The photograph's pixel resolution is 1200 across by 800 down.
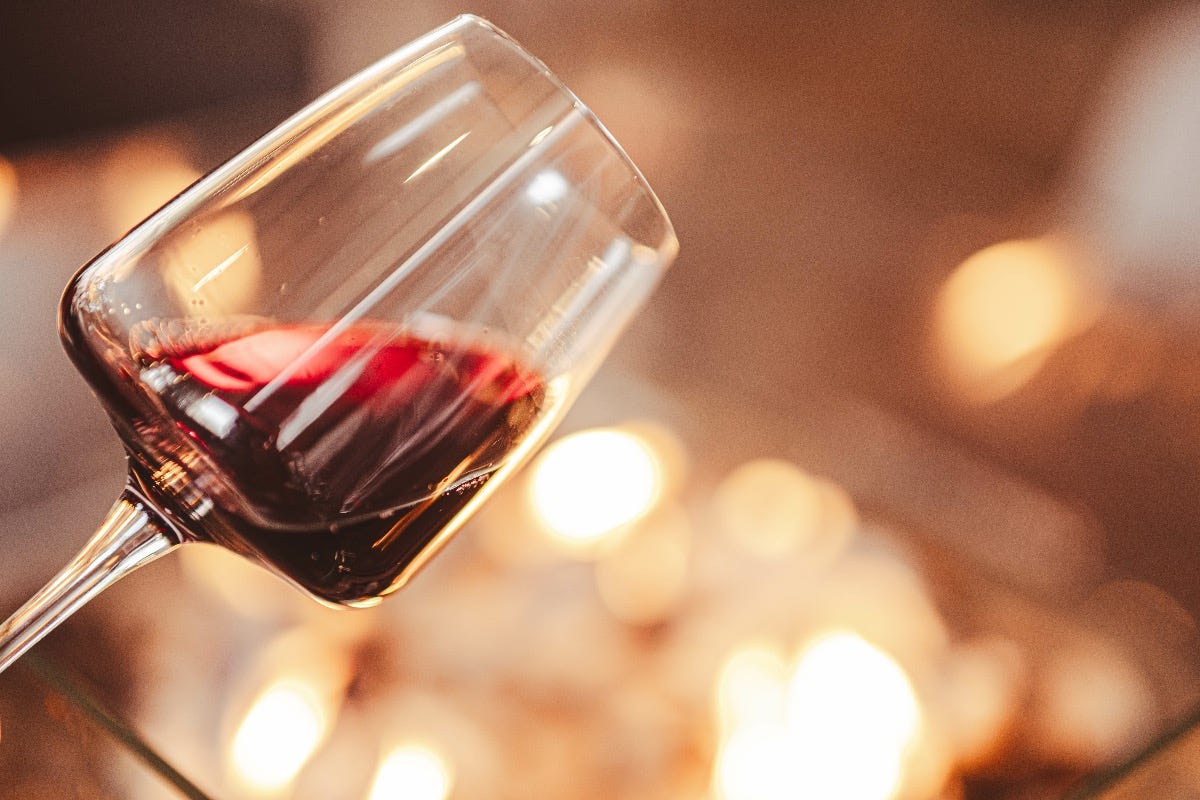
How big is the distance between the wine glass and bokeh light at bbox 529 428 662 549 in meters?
0.29

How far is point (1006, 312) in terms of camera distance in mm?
930

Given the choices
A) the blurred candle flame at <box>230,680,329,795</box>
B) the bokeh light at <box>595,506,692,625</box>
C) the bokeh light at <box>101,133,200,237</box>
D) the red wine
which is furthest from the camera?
the bokeh light at <box>101,133,200,237</box>

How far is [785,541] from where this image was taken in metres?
0.68

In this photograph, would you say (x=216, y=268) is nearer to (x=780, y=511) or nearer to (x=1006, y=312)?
(x=780, y=511)

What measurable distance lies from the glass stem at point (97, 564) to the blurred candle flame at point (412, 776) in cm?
17

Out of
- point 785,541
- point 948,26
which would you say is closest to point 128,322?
point 785,541

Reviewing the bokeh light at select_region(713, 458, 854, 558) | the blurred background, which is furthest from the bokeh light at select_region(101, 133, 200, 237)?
the bokeh light at select_region(713, 458, 854, 558)

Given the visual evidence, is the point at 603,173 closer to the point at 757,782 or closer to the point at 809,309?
the point at 757,782

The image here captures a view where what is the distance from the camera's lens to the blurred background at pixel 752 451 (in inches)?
21.3

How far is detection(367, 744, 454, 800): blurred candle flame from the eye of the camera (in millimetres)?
504

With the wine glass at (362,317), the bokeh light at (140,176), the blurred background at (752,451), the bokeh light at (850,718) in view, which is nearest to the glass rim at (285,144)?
the wine glass at (362,317)

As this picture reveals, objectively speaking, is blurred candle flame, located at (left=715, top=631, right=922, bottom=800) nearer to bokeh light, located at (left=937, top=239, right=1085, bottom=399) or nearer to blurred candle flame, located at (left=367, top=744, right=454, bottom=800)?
blurred candle flame, located at (left=367, top=744, right=454, bottom=800)

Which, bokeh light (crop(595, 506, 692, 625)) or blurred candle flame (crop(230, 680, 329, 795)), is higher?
blurred candle flame (crop(230, 680, 329, 795))

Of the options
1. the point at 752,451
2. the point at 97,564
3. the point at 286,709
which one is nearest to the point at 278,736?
the point at 286,709
